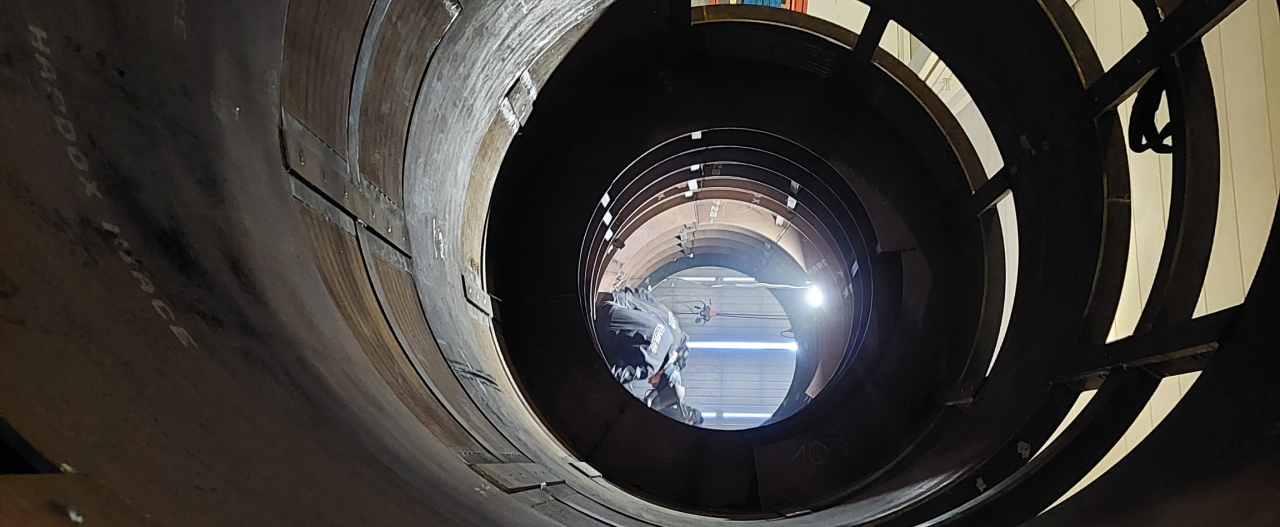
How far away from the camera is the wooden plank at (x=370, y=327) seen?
1.60 m

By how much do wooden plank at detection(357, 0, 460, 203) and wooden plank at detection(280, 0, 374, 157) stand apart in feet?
0.48

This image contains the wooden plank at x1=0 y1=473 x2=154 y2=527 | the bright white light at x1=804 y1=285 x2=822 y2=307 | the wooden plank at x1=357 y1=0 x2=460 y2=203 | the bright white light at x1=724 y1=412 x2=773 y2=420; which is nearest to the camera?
the wooden plank at x1=0 y1=473 x2=154 y2=527

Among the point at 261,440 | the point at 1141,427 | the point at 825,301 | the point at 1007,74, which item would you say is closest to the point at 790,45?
the point at 1007,74

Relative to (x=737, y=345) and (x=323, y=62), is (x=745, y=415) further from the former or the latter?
(x=323, y=62)

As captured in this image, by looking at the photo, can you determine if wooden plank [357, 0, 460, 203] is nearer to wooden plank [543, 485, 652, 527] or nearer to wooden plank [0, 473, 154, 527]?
wooden plank [543, 485, 652, 527]

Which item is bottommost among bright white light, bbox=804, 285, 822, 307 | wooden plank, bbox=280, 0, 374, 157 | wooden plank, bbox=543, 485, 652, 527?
wooden plank, bbox=543, 485, 652, 527

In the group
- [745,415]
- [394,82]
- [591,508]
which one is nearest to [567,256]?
[394,82]

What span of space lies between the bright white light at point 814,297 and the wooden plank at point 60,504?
680 cm

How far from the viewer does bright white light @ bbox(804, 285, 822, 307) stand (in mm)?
7377

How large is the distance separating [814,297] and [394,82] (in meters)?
6.19

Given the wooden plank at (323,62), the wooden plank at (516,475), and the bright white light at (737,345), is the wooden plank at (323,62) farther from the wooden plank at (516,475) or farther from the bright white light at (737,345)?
the bright white light at (737,345)

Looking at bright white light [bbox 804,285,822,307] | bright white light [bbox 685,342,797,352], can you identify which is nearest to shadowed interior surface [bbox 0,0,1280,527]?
bright white light [bbox 804,285,822,307]

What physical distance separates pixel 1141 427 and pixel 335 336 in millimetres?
3787

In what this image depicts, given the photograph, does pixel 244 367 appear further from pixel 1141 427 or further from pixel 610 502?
pixel 1141 427
